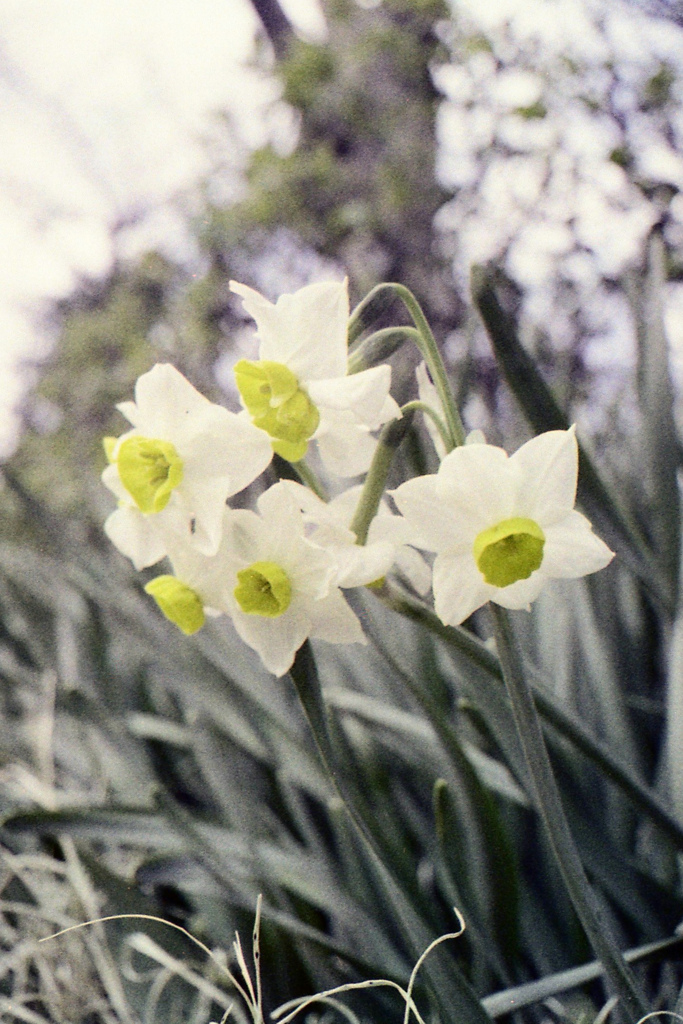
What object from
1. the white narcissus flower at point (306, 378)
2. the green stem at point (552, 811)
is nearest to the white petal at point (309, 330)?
the white narcissus flower at point (306, 378)

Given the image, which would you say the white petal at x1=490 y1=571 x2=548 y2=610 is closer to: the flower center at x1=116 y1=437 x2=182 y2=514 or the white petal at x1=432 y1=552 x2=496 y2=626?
the white petal at x1=432 y1=552 x2=496 y2=626

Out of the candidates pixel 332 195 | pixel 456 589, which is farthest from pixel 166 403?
pixel 332 195

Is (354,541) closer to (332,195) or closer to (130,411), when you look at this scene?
(130,411)

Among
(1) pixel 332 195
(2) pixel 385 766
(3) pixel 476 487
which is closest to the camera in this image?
(3) pixel 476 487

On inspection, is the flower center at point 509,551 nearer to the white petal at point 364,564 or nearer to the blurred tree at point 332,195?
the white petal at point 364,564

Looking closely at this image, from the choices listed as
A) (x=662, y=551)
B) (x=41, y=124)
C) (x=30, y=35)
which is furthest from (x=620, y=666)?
(x=41, y=124)

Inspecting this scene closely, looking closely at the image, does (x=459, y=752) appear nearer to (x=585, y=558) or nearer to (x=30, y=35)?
(x=585, y=558)

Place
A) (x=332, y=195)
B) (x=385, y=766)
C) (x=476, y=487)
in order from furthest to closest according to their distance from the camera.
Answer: (x=332, y=195), (x=385, y=766), (x=476, y=487)
